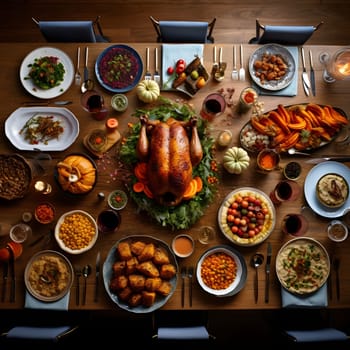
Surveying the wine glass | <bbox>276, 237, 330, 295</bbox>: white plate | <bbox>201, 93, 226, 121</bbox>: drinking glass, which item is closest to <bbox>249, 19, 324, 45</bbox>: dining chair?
the wine glass

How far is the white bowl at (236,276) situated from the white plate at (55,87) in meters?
1.68

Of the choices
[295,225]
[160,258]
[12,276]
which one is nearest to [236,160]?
[295,225]

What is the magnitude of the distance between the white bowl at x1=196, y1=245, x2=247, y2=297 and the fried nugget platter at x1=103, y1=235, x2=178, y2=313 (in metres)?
0.19

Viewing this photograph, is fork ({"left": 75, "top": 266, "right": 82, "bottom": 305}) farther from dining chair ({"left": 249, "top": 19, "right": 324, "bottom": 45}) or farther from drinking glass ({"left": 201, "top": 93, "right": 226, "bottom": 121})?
dining chair ({"left": 249, "top": 19, "right": 324, "bottom": 45})

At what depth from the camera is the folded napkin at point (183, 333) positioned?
2.59m

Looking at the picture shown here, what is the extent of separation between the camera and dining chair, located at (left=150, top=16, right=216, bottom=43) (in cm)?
303

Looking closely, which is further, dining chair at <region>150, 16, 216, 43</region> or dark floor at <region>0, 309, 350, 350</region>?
dark floor at <region>0, 309, 350, 350</region>

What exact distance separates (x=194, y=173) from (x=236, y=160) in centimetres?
33

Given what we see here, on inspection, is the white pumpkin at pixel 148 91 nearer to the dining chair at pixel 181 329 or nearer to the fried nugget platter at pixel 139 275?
the fried nugget platter at pixel 139 275

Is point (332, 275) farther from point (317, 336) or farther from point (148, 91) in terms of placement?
point (148, 91)

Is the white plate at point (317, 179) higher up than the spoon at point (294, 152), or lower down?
lower down

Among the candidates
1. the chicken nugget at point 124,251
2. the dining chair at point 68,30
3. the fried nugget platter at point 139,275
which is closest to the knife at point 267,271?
the fried nugget platter at point 139,275

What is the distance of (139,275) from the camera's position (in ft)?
8.70

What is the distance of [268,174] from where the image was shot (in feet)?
9.37
